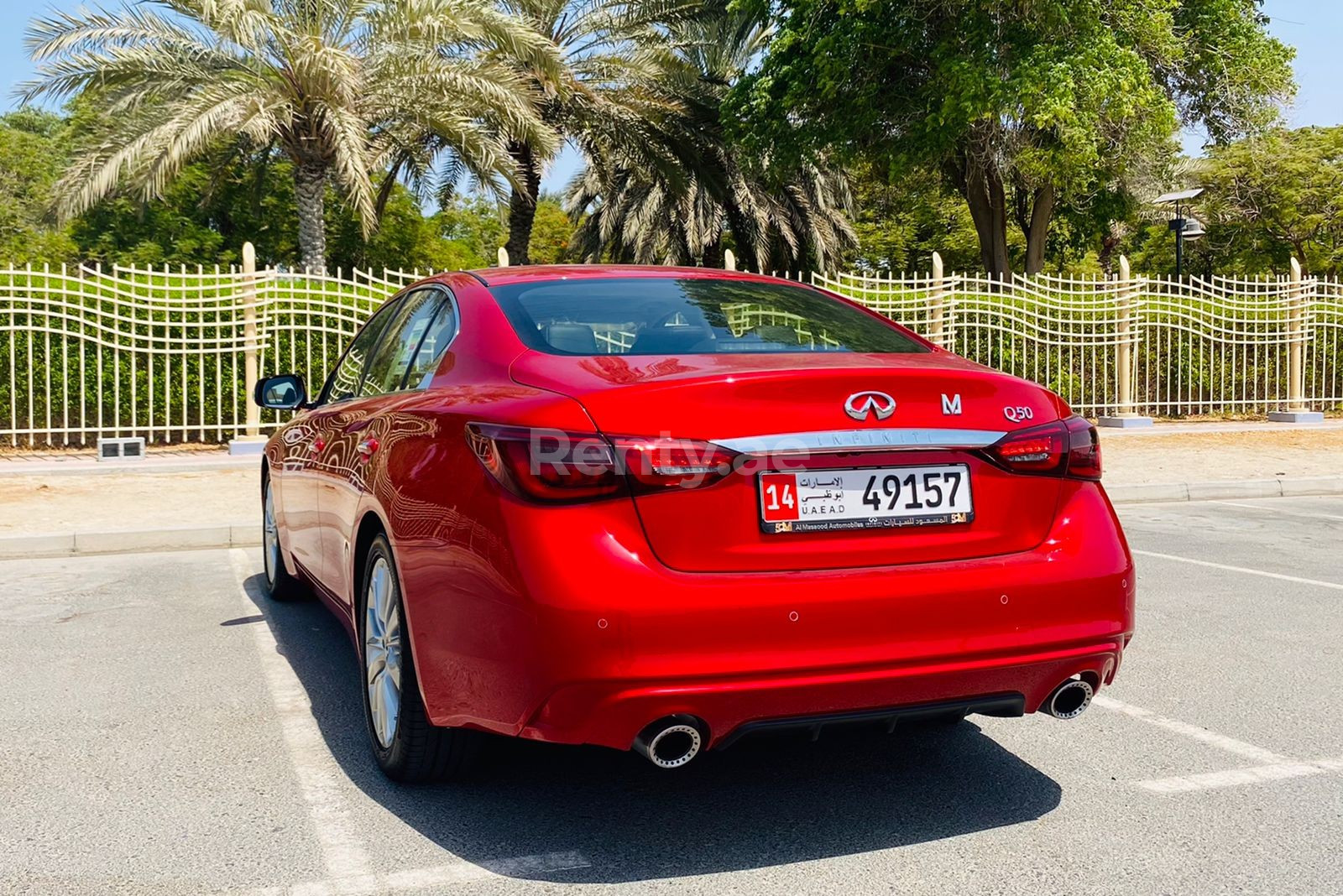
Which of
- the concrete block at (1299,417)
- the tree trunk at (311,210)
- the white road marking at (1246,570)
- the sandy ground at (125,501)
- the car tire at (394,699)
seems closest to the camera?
the car tire at (394,699)

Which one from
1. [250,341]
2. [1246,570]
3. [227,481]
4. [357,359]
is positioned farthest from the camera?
[250,341]

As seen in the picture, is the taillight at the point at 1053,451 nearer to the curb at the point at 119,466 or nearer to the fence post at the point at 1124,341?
the curb at the point at 119,466

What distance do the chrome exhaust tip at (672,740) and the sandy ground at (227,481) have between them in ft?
22.2

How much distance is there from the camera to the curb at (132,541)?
8461mm

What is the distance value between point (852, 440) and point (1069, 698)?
94cm

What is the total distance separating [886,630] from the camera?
302 centimetres

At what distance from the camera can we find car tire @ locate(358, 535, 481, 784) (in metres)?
3.46

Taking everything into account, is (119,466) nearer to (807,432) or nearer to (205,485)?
(205,485)

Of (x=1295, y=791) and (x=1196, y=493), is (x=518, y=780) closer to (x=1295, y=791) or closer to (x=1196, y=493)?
(x=1295, y=791)

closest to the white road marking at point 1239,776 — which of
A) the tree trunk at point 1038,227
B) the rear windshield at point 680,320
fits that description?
the rear windshield at point 680,320

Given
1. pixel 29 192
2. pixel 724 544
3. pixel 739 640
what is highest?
pixel 29 192

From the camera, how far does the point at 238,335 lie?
15.0m

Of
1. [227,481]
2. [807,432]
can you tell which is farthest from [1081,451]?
Answer: [227,481]

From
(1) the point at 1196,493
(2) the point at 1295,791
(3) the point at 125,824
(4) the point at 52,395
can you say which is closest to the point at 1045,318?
(1) the point at 1196,493
